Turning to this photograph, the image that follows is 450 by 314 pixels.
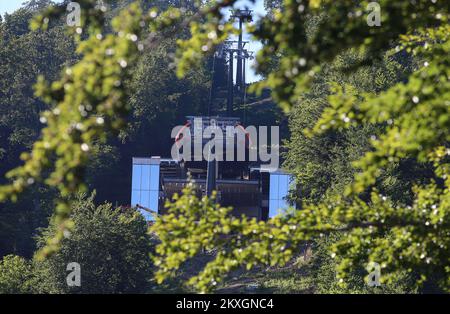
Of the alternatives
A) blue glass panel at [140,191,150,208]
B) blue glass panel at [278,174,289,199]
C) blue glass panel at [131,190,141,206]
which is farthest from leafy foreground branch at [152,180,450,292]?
blue glass panel at [131,190,141,206]

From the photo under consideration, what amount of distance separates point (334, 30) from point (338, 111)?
1441 millimetres

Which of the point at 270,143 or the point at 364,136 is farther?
the point at 270,143

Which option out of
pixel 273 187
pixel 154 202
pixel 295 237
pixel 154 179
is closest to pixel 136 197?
pixel 154 202

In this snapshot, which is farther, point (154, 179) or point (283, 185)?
point (154, 179)

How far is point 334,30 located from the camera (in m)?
11.3

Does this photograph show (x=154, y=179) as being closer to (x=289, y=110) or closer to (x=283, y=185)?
(x=283, y=185)

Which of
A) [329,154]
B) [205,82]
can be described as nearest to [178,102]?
[205,82]

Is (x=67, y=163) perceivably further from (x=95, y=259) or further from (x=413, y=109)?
(x=95, y=259)

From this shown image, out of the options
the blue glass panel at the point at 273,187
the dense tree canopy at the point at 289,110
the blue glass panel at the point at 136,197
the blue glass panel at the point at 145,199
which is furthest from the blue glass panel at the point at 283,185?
the dense tree canopy at the point at 289,110

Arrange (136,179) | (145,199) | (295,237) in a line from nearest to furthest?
(295,237) < (145,199) < (136,179)

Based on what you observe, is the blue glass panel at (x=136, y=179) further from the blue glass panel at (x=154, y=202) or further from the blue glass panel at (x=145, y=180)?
the blue glass panel at (x=154, y=202)

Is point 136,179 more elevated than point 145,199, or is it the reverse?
point 136,179

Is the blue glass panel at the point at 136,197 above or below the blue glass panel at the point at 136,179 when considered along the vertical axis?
below
